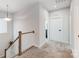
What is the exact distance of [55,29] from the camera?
638 centimetres

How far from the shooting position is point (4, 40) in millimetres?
6066

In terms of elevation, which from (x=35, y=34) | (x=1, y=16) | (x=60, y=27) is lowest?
(x=35, y=34)

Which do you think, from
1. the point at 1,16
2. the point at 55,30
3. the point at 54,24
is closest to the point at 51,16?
the point at 54,24

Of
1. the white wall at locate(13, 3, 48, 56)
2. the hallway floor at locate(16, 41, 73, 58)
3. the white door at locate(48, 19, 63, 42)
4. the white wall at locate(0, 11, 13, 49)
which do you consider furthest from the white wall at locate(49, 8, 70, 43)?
the white wall at locate(0, 11, 13, 49)

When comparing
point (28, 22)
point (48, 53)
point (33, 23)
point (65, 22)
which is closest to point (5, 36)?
point (28, 22)

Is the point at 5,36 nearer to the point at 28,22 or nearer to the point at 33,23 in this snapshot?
the point at 28,22

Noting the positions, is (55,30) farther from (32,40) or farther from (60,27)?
(32,40)

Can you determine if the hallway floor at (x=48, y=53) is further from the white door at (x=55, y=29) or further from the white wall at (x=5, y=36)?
the white wall at (x=5, y=36)

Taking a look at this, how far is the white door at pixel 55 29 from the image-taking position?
19.8 feet

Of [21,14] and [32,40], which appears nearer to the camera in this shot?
[32,40]

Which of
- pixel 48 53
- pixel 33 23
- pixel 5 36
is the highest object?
pixel 33 23

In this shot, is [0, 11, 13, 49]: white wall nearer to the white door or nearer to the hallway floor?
the hallway floor

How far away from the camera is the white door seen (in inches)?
237

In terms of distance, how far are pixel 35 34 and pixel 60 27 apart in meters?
2.06
